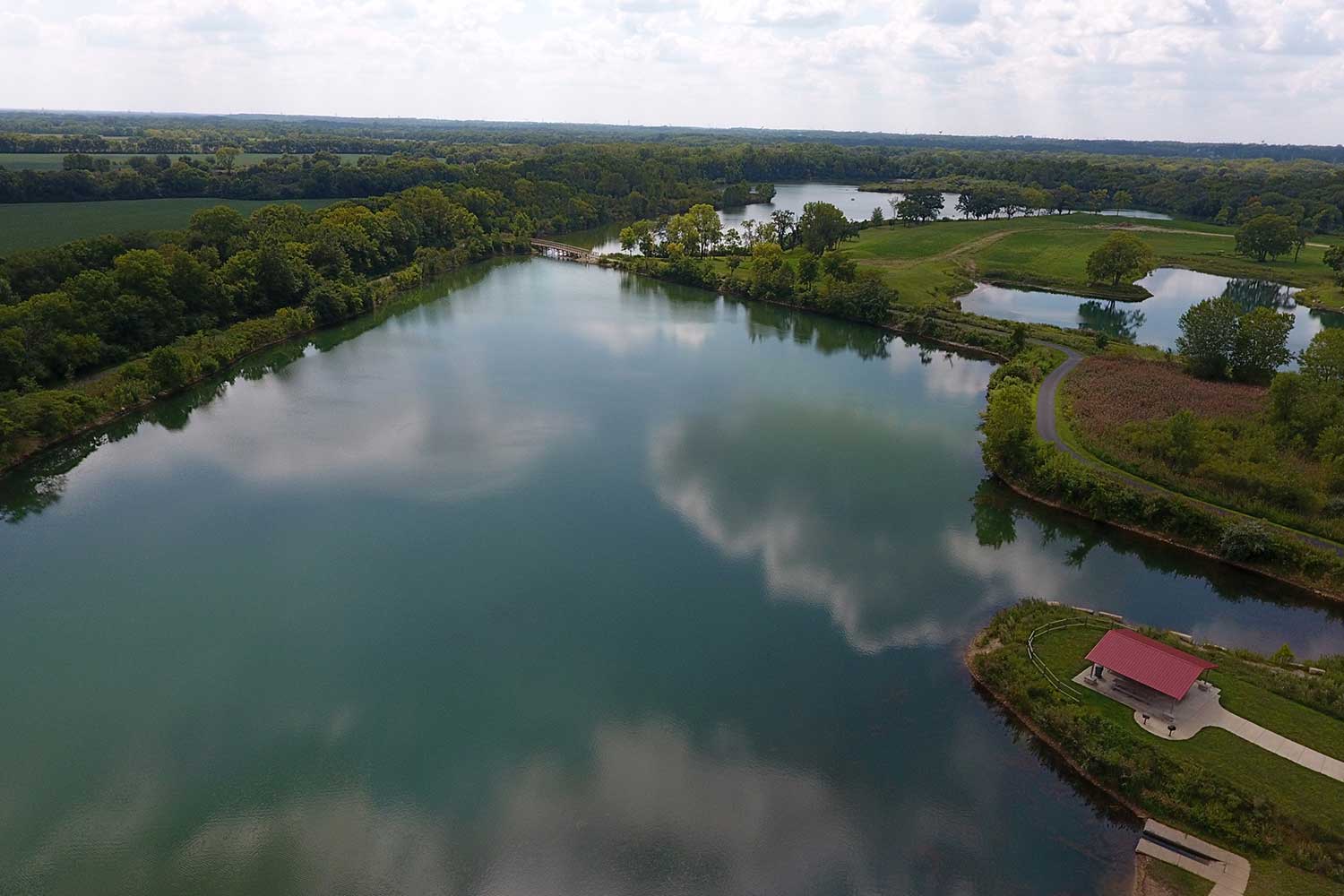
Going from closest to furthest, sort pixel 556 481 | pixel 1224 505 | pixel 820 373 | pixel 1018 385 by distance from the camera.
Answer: pixel 1224 505, pixel 556 481, pixel 1018 385, pixel 820 373

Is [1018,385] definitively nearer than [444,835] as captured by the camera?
No

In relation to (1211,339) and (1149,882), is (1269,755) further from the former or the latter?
(1211,339)

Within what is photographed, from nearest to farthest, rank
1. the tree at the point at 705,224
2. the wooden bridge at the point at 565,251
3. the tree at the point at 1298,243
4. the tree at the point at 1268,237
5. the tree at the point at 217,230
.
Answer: the tree at the point at 217,230, the tree at the point at 1268,237, the tree at the point at 1298,243, the tree at the point at 705,224, the wooden bridge at the point at 565,251

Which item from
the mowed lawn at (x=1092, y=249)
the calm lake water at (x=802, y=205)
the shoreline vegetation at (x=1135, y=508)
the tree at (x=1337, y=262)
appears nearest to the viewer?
the shoreline vegetation at (x=1135, y=508)

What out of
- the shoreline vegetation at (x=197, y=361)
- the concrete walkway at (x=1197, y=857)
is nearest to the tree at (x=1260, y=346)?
the concrete walkway at (x=1197, y=857)

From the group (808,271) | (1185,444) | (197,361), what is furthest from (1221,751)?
(808,271)

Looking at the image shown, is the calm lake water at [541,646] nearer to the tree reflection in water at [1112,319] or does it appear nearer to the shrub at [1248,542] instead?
the shrub at [1248,542]

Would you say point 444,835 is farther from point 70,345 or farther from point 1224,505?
point 70,345

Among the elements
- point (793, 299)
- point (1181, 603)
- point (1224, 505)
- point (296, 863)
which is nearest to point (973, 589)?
point (1181, 603)
